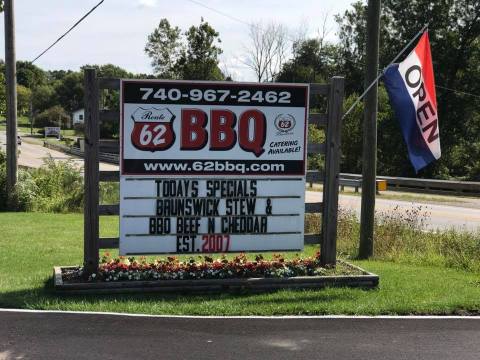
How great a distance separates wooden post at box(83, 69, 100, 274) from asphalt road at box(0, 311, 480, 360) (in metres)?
1.54

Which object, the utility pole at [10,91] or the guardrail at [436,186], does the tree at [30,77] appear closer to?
the guardrail at [436,186]

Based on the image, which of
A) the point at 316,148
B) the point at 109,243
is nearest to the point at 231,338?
the point at 109,243

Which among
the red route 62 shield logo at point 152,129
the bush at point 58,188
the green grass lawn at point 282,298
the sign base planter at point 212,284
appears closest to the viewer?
the green grass lawn at point 282,298

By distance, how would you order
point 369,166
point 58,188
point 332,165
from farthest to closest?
point 58,188 → point 369,166 → point 332,165

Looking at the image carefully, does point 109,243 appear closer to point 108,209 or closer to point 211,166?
point 108,209

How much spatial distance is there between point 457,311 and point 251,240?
282 centimetres

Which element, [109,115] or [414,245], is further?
[414,245]

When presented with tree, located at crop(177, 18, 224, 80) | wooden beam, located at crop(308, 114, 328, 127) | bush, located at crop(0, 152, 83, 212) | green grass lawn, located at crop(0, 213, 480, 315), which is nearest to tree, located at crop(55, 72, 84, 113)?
tree, located at crop(177, 18, 224, 80)

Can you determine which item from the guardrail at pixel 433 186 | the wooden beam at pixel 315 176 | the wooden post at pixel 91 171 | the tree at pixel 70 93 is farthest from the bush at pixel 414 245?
the tree at pixel 70 93

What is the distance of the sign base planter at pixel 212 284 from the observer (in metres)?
7.52

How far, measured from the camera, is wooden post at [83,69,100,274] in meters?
7.86

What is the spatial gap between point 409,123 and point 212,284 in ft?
12.6

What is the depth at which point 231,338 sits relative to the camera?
19.4 ft

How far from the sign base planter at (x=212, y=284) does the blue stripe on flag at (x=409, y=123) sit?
2.10m
